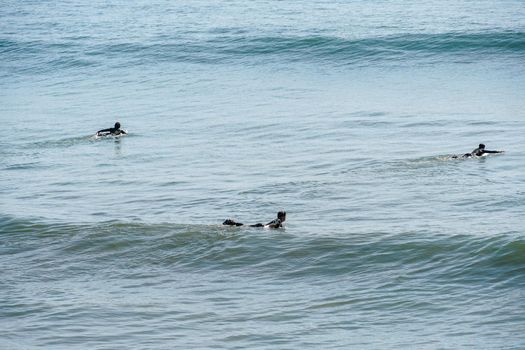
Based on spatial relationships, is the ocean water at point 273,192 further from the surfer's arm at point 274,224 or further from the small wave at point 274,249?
the surfer's arm at point 274,224

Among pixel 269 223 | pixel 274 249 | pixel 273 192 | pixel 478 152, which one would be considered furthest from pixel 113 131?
pixel 274 249

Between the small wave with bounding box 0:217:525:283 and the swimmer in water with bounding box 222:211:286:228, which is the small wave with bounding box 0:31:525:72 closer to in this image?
the swimmer in water with bounding box 222:211:286:228

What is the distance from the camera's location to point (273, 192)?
80.6ft

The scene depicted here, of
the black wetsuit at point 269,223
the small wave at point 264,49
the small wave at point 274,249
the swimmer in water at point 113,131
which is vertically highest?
the small wave at point 264,49

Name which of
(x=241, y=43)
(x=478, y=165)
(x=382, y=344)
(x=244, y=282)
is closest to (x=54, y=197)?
(x=244, y=282)

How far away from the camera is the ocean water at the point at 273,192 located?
55.2 ft

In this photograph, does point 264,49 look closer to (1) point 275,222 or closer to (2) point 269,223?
(2) point 269,223

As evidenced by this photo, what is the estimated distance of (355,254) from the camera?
786 inches

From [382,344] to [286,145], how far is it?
48.9ft

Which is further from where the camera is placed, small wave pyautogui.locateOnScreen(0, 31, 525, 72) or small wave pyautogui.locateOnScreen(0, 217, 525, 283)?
small wave pyautogui.locateOnScreen(0, 31, 525, 72)

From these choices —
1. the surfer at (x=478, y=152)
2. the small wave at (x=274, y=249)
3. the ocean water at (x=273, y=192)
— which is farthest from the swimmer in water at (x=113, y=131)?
the surfer at (x=478, y=152)

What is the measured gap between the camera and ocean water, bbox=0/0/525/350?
16828mm

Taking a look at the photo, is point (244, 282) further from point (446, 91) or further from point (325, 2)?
point (325, 2)

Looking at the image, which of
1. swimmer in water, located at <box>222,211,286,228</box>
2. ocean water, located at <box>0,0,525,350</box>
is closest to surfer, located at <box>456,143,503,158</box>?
ocean water, located at <box>0,0,525,350</box>
